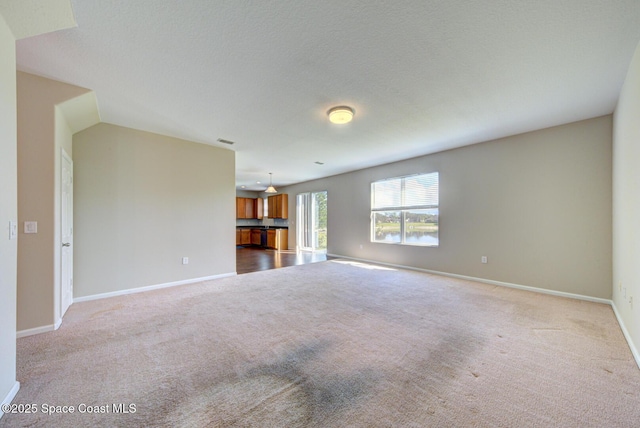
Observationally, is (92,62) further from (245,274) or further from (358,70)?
(245,274)

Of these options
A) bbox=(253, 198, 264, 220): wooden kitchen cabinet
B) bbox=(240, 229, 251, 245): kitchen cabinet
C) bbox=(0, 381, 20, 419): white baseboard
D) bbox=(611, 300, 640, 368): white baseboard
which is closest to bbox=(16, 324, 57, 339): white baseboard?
bbox=(0, 381, 20, 419): white baseboard

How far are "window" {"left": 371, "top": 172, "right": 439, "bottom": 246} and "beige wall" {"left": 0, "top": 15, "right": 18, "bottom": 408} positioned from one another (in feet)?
18.4

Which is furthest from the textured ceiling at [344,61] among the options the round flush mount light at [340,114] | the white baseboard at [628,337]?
the white baseboard at [628,337]

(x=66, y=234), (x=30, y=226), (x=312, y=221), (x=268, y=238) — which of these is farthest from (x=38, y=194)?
(x=268, y=238)

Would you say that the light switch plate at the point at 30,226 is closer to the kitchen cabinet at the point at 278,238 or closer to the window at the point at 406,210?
the window at the point at 406,210

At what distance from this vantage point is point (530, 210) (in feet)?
12.9

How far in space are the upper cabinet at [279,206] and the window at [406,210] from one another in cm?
418

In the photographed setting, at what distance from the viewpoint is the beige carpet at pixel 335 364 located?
57.7 inches

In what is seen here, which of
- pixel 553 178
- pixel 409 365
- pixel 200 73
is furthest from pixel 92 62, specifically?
pixel 553 178

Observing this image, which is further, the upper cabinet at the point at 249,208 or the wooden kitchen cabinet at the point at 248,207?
the wooden kitchen cabinet at the point at 248,207

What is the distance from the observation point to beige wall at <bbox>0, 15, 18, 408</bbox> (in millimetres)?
1511

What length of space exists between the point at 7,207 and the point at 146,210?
2.52 meters

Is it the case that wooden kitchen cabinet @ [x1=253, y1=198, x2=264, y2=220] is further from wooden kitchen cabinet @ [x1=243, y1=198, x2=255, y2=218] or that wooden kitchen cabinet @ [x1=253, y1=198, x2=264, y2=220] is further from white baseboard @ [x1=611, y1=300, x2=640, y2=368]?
white baseboard @ [x1=611, y1=300, x2=640, y2=368]

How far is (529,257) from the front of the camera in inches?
155
